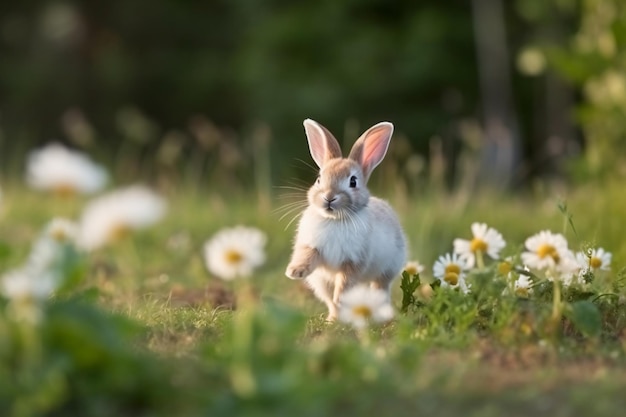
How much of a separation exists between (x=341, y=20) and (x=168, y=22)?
393 cm

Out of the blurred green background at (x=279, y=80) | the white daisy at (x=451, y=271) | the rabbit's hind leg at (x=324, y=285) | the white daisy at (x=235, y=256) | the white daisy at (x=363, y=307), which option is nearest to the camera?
the white daisy at (x=235, y=256)

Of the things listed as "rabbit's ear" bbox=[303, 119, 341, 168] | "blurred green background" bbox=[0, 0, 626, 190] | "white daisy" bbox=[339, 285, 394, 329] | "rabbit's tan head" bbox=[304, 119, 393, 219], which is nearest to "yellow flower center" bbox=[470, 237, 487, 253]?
"rabbit's tan head" bbox=[304, 119, 393, 219]

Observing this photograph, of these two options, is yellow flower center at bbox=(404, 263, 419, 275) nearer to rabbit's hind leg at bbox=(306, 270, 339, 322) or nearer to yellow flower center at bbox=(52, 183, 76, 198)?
rabbit's hind leg at bbox=(306, 270, 339, 322)

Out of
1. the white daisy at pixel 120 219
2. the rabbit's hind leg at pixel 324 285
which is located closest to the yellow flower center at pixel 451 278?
the rabbit's hind leg at pixel 324 285

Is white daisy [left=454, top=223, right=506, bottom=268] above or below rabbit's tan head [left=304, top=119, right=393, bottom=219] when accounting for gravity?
below

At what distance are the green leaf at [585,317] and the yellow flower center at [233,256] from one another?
115 cm

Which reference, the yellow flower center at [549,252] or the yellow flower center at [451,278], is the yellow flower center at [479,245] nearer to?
the yellow flower center at [451,278]

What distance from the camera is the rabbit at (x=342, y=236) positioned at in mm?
4305

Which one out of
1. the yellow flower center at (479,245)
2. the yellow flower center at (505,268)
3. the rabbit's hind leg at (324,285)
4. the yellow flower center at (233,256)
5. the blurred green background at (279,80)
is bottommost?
the yellow flower center at (233,256)

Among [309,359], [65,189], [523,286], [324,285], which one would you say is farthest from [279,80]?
A: [309,359]

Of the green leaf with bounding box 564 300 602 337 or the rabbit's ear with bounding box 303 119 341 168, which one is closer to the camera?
the green leaf with bounding box 564 300 602 337

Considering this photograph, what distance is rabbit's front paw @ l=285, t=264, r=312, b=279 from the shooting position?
4.22m

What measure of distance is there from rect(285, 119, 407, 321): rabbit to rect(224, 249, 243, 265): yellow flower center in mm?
1013

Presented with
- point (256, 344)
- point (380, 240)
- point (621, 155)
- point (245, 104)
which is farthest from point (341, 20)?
point (256, 344)
